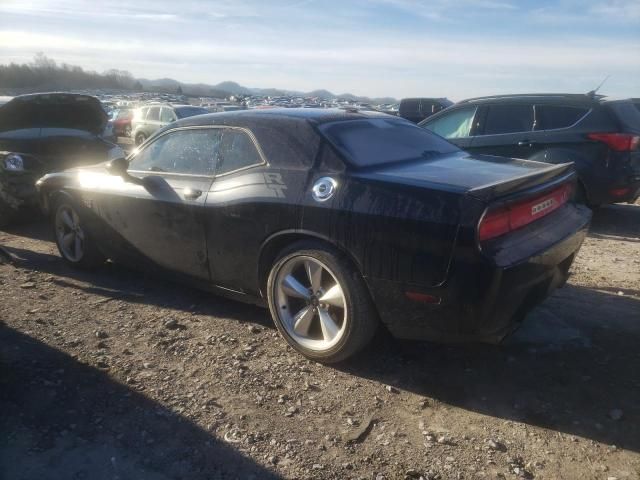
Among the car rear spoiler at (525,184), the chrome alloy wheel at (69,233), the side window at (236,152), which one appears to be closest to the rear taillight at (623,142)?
the car rear spoiler at (525,184)

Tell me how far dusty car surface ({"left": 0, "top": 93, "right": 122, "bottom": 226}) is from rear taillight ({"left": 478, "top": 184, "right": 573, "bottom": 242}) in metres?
5.79

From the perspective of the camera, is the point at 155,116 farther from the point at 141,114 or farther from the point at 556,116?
the point at 556,116

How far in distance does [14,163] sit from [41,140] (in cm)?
52

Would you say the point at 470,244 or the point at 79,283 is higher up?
the point at 470,244

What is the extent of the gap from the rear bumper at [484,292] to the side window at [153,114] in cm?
1748

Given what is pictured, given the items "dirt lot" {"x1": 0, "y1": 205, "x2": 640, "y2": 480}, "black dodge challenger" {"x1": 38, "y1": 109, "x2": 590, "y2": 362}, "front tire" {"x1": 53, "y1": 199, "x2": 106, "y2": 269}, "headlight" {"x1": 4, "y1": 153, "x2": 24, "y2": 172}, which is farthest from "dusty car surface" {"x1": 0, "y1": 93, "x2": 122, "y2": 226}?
"dirt lot" {"x1": 0, "y1": 205, "x2": 640, "y2": 480}

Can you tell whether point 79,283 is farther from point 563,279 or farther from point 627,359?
point 627,359

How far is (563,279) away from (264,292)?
197 cm

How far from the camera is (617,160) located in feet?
21.1

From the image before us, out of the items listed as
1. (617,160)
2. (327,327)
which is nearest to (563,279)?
(327,327)

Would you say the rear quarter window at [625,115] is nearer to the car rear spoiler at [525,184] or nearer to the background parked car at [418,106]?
the car rear spoiler at [525,184]

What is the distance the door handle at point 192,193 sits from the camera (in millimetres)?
3836

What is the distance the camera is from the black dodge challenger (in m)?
2.76

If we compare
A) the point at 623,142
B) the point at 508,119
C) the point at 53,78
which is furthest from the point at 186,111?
the point at 53,78
